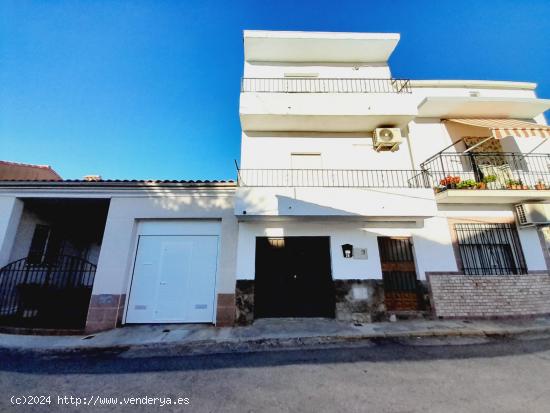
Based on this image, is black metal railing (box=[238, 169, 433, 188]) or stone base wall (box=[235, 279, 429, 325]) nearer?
stone base wall (box=[235, 279, 429, 325])

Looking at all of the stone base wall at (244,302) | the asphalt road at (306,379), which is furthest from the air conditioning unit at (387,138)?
the stone base wall at (244,302)

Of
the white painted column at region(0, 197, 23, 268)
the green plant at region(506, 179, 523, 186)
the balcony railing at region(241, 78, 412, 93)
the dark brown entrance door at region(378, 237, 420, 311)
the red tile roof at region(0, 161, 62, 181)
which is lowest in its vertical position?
the dark brown entrance door at region(378, 237, 420, 311)

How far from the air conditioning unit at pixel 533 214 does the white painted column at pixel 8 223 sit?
59.2 ft

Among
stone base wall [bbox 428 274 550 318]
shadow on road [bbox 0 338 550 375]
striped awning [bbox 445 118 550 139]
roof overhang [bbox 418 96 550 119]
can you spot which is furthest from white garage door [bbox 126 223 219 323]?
striped awning [bbox 445 118 550 139]

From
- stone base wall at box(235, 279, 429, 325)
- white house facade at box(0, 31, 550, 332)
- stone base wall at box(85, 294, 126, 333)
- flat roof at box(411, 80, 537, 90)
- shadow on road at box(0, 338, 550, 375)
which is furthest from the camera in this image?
flat roof at box(411, 80, 537, 90)

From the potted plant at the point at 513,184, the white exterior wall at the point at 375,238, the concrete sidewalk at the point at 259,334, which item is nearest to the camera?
the concrete sidewalk at the point at 259,334

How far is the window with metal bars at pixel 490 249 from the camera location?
24.8 feet

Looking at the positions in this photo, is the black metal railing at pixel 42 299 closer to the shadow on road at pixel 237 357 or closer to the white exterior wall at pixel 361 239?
the shadow on road at pixel 237 357

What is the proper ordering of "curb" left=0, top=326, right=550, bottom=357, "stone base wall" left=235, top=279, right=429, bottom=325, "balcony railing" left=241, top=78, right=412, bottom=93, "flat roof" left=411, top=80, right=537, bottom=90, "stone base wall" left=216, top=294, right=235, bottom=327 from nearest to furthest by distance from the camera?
"curb" left=0, top=326, right=550, bottom=357, "stone base wall" left=216, top=294, right=235, bottom=327, "stone base wall" left=235, top=279, right=429, bottom=325, "balcony railing" left=241, top=78, right=412, bottom=93, "flat roof" left=411, top=80, right=537, bottom=90

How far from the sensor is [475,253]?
7676mm

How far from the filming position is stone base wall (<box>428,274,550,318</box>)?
704cm

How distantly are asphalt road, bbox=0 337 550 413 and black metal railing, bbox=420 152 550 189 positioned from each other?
5520 millimetres

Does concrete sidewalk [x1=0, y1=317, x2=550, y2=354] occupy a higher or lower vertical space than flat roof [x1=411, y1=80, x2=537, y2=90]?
lower

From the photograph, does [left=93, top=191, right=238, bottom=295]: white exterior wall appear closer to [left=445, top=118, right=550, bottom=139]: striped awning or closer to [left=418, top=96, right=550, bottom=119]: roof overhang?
[left=418, top=96, right=550, bottom=119]: roof overhang
